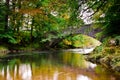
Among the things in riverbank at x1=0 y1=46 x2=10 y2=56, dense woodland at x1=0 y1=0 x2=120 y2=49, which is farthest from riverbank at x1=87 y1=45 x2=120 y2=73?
riverbank at x1=0 y1=46 x2=10 y2=56

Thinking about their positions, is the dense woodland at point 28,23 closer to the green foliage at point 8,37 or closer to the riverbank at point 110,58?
the green foliage at point 8,37

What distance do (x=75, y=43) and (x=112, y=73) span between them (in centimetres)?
2348

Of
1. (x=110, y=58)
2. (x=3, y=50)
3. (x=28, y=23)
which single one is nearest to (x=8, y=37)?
(x=3, y=50)

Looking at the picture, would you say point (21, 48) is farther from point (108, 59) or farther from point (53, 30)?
point (108, 59)

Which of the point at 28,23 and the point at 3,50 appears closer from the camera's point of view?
the point at 3,50

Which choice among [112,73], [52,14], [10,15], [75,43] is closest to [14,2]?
[10,15]

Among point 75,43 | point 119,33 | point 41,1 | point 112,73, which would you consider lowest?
point 75,43

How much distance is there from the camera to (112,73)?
1116 centimetres

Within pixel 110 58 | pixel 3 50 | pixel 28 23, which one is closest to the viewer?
pixel 110 58

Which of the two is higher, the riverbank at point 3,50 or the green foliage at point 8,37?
the green foliage at point 8,37

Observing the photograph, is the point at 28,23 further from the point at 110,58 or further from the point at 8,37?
the point at 110,58

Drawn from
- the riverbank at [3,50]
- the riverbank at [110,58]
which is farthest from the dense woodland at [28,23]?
the riverbank at [110,58]

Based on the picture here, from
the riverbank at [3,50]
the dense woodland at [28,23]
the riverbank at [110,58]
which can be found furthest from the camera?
the dense woodland at [28,23]

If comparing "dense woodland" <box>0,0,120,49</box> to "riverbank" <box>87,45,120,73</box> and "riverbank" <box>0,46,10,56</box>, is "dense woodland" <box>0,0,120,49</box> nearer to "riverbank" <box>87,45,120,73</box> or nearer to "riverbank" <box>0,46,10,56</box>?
"riverbank" <box>0,46,10,56</box>
